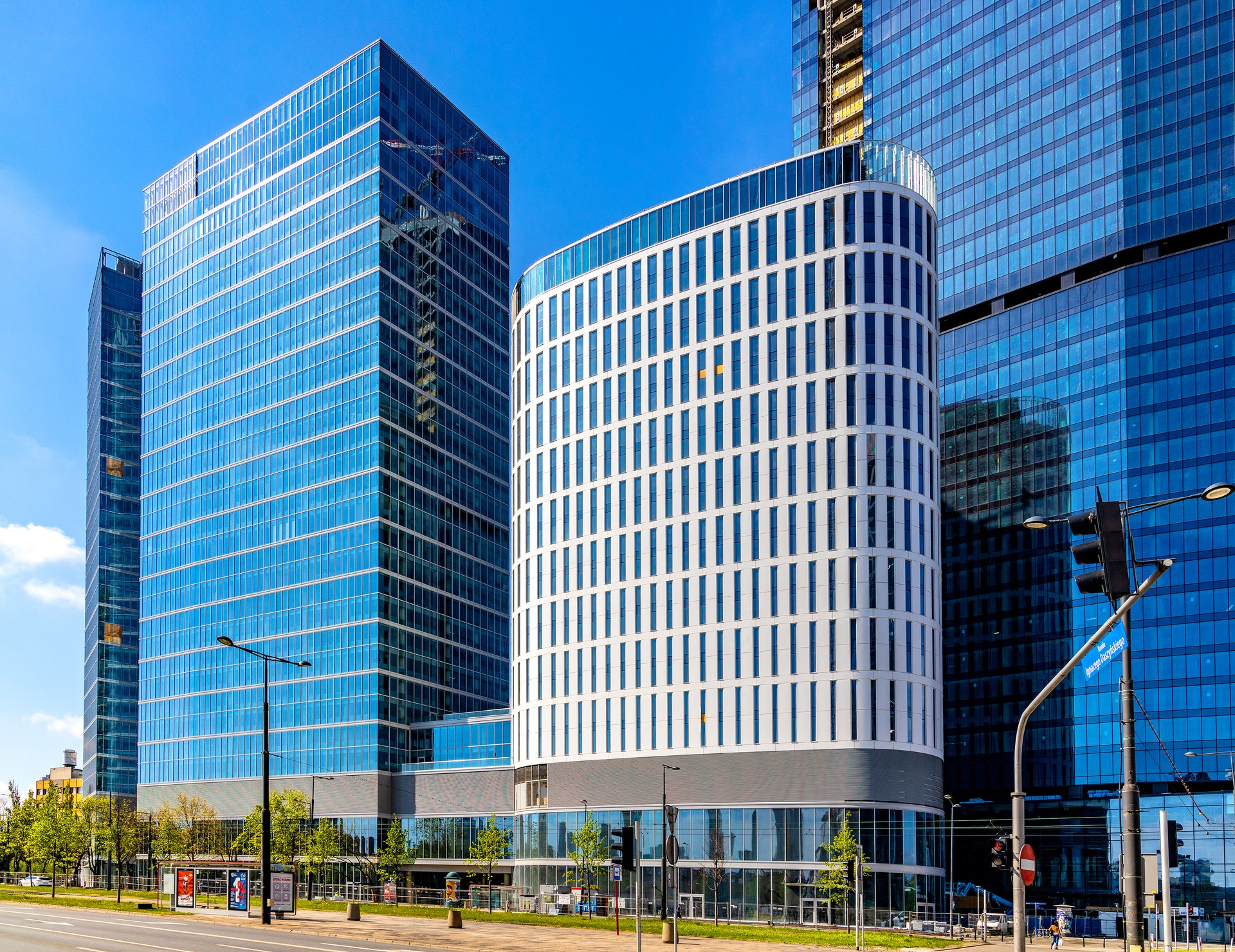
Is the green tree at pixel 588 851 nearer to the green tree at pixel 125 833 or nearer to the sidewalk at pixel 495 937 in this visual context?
the sidewalk at pixel 495 937

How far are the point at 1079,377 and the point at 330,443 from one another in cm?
7294

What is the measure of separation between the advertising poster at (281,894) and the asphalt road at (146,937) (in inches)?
90.7

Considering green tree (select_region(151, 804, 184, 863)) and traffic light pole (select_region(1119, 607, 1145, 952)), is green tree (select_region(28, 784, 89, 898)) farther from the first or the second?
traffic light pole (select_region(1119, 607, 1145, 952))

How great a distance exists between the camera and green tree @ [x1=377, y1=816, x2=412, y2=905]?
107 metres

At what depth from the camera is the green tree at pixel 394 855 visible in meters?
107

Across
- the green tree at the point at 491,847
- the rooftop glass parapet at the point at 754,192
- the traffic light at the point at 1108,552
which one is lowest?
the green tree at the point at 491,847

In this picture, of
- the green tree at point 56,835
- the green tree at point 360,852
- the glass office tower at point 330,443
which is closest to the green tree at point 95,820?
the green tree at point 56,835

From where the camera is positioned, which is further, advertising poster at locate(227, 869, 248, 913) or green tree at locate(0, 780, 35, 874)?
green tree at locate(0, 780, 35, 874)

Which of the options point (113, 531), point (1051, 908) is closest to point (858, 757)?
point (1051, 908)

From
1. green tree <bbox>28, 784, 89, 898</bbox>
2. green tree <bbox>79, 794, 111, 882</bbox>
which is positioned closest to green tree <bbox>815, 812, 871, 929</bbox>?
green tree <bbox>28, 784, 89, 898</bbox>

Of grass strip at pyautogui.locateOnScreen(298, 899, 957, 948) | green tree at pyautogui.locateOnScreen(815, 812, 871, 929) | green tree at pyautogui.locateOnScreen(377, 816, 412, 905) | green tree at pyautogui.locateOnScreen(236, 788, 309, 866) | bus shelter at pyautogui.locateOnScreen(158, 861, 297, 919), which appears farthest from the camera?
green tree at pyautogui.locateOnScreen(377, 816, 412, 905)

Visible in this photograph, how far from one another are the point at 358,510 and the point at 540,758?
3565 centimetres

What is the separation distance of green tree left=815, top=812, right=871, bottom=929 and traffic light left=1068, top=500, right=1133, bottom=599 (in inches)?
2183

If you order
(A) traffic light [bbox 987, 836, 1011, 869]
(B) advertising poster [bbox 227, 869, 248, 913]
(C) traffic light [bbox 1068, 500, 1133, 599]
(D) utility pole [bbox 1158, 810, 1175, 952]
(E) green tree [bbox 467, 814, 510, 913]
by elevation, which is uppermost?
(C) traffic light [bbox 1068, 500, 1133, 599]
